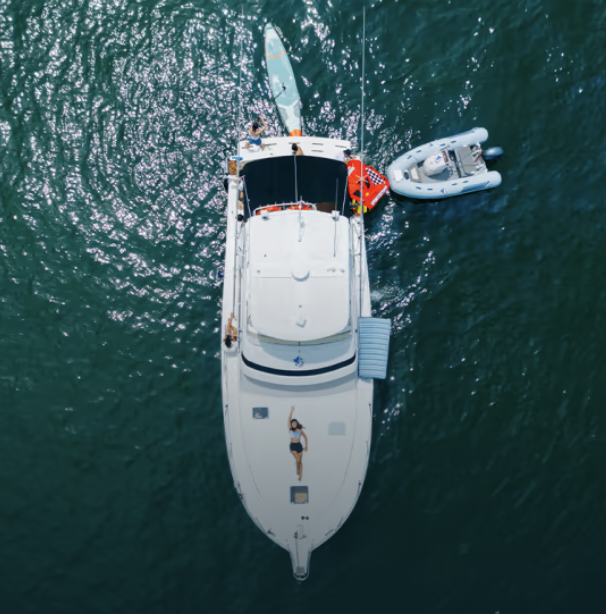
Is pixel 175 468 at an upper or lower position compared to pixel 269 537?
upper

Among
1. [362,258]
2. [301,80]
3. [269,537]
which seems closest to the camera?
[269,537]

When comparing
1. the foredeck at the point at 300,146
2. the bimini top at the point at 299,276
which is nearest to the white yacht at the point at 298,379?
the bimini top at the point at 299,276

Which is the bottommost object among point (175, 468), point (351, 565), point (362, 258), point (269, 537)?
point (351, 565)

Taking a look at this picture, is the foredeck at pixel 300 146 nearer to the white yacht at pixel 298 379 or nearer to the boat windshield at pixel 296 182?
the boat windshield at pixel 296 182

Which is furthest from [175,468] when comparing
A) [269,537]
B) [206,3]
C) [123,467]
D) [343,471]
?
[206,3]

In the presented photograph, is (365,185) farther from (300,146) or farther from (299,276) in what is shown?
(299,276)

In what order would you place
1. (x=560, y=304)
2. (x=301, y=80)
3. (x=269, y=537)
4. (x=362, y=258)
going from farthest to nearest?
(x=301, y=80), (x=560, y=304), (x=362, y=258), (x=269, y=537)

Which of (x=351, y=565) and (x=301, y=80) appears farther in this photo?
(x=301, y=80)

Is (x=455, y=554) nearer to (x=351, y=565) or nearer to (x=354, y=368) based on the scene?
(x=351, y=565)
